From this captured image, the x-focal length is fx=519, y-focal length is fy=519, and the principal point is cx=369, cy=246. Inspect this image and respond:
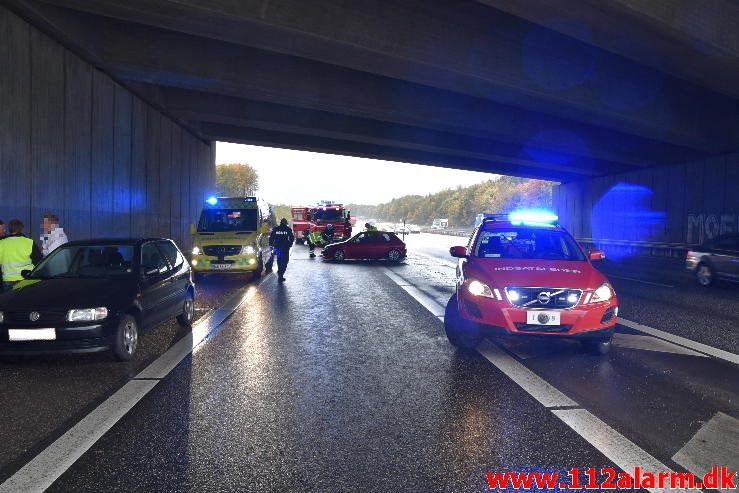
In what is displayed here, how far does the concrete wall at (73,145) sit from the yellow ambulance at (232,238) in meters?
3.52

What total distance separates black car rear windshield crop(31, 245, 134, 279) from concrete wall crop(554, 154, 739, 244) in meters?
25.4

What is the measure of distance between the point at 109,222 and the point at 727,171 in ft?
85.3

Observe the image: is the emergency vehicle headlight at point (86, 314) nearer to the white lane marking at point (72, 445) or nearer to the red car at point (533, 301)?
the white lane marking at point (72, 445)

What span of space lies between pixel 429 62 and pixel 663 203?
21260 mm

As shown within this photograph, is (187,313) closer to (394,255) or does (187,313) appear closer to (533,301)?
(533,301)

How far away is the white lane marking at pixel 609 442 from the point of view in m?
3.48

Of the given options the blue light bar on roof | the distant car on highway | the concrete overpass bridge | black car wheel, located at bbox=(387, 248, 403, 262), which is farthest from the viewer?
black car wheel, located at bbox=(387, 248, 403, 262)

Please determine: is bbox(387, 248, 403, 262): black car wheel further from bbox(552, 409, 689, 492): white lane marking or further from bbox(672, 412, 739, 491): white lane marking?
bbox(672, 412, 739, 491): white lane marking

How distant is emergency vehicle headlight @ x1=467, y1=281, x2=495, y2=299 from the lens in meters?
6.14

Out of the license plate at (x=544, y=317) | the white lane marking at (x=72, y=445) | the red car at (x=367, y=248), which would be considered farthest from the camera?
the red car at (x=367, y=248)

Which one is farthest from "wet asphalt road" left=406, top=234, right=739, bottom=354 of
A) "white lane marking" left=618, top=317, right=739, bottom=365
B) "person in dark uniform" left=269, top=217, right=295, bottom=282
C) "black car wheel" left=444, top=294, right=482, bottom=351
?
"person in dark uniform" left=269, top=217, right=295, bottom=282

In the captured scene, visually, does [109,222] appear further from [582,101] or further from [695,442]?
[695,442]

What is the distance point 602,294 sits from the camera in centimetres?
611

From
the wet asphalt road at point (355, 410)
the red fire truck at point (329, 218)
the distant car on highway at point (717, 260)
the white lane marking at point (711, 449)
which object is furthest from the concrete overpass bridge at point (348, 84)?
the white lane marking at point (711, 449)
